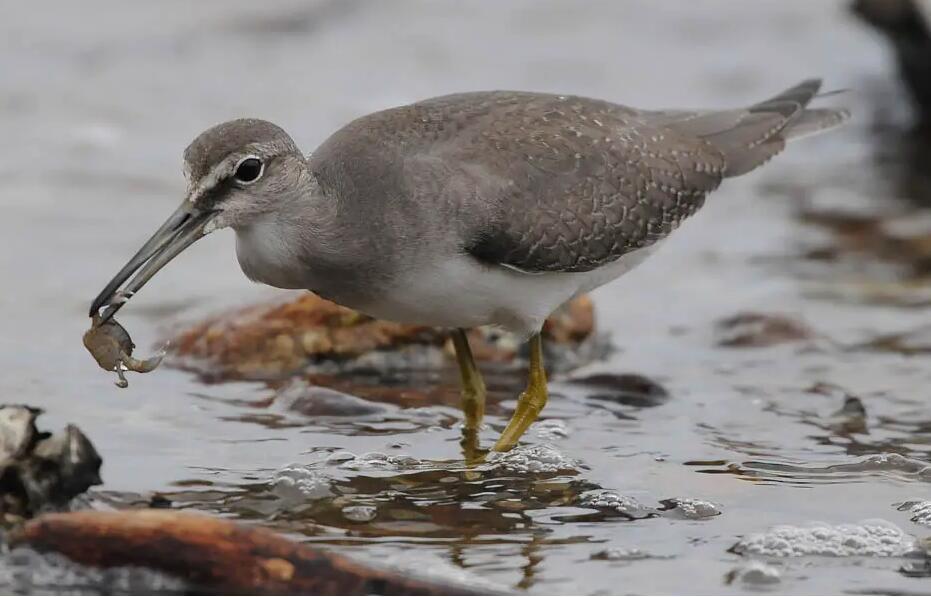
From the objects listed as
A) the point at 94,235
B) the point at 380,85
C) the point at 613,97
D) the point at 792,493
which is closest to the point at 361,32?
the point at 380,85

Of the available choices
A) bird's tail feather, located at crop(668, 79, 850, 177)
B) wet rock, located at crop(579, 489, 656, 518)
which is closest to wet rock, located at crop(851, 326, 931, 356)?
bird's tail feather, located at crop(668, 79, 850, 177)

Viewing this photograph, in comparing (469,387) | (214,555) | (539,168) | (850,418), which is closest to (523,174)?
(539,168)

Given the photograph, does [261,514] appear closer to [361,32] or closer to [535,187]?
[535,187]

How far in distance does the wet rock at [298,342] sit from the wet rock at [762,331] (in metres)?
2.22

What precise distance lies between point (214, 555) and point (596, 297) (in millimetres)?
6907

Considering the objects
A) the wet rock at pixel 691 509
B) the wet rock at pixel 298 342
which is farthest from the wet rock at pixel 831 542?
the wet rock at pixel 298 342

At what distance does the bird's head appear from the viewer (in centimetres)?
721

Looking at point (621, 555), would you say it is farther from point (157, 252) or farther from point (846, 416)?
Result: point (846, 416)

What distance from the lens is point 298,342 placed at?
9.93 metres

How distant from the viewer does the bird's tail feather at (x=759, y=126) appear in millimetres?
10188

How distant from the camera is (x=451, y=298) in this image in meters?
7.91

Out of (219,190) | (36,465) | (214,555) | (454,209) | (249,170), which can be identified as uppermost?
(249,170)

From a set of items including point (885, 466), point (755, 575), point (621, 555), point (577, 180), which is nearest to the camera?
point (755, 575)

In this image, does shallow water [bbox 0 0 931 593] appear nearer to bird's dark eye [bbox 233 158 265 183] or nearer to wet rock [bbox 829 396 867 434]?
wet rock [bbox 829 396 867 434]
